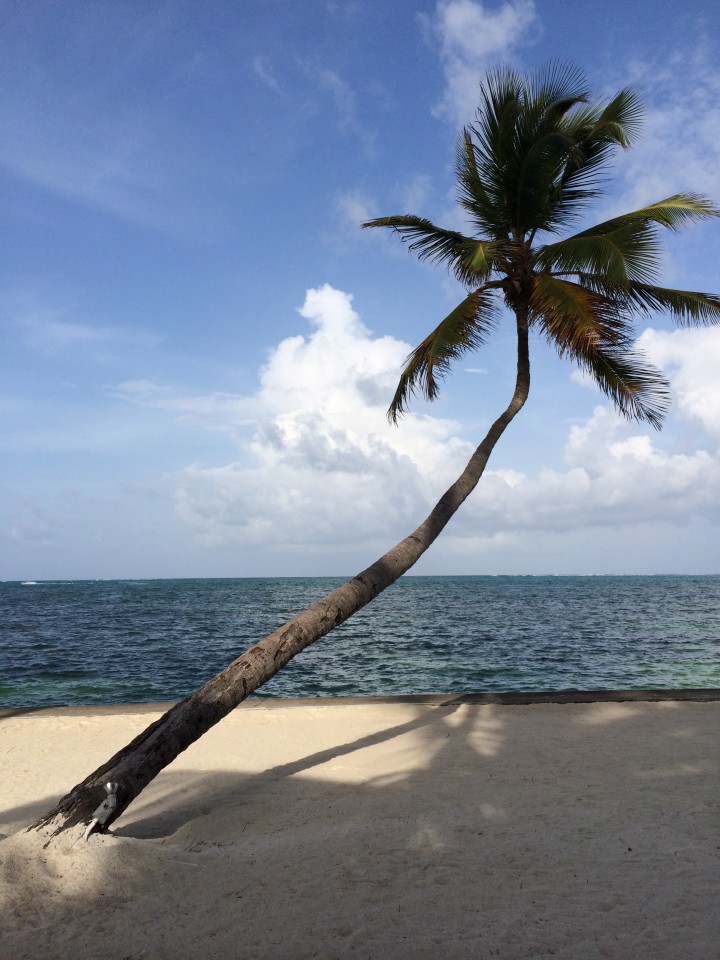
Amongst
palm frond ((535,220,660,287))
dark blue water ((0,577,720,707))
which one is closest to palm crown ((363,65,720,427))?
palm frond ((535,220,660,287))

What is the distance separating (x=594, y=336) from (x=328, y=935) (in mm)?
6866

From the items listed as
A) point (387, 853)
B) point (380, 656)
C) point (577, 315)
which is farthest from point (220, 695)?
point (380, 656)

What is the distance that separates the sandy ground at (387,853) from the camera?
12.3 ft

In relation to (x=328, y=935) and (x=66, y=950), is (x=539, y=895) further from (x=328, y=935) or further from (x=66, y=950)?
(x=66, y=950)

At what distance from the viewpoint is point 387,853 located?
485cm

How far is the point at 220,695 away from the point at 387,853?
180 cm

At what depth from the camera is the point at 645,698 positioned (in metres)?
10.4

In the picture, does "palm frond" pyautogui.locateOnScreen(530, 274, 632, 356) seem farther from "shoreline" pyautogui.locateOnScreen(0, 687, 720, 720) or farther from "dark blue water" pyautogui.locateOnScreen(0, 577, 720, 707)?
"dark blue water" pyautogui.locateOnScreen(0, 577, 720, 707)

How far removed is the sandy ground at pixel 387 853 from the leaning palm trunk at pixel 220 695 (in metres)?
0.33

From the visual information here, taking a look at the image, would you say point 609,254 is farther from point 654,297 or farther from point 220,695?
point 220,695

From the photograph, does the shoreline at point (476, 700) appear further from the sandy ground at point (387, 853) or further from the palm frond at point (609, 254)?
the palm frond at point (609, 254)

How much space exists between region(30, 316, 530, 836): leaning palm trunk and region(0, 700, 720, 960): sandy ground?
0.33m

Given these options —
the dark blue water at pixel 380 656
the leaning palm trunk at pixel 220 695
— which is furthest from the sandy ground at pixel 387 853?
the dark blue water at pixel 380 656

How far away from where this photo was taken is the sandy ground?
376cm
